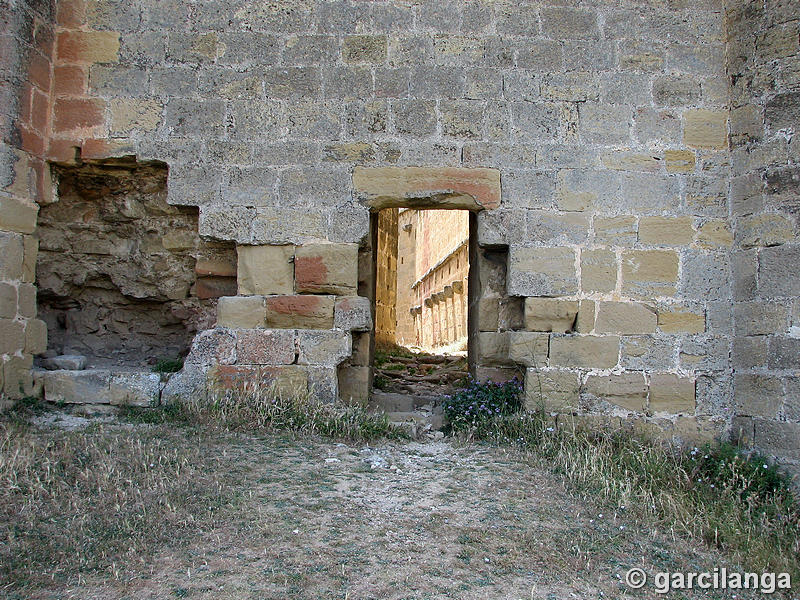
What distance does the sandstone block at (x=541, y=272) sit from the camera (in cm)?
507

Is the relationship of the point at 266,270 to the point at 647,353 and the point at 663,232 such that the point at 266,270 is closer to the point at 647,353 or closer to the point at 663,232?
the point at 647,353

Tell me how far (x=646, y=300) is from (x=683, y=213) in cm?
80

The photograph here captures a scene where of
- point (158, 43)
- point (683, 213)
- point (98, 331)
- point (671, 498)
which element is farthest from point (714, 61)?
point (98, 331)

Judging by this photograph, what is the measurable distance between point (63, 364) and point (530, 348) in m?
3.93

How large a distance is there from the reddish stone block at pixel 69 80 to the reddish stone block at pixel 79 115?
90 mm

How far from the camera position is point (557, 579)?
110 inches

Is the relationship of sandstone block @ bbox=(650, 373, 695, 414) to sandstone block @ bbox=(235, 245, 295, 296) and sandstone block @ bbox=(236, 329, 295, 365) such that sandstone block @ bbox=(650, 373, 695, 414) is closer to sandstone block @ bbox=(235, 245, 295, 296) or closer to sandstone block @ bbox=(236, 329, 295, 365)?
sandstone block @ bbox=(236, 329, 295, 365)

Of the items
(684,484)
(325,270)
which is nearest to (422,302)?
(325,270)

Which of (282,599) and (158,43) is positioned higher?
(158,43)

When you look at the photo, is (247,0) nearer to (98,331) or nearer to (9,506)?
(98,331)

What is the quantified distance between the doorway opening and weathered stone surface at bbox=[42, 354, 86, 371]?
2638mm

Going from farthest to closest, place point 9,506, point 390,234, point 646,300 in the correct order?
point 390,234, point 646,300, point 9,506

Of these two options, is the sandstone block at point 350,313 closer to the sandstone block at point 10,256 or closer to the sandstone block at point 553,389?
the sandstone block at point 553,389

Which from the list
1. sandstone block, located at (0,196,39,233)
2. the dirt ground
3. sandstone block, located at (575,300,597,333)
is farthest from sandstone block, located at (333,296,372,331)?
sandstone block, located at (0,196,39,233)
